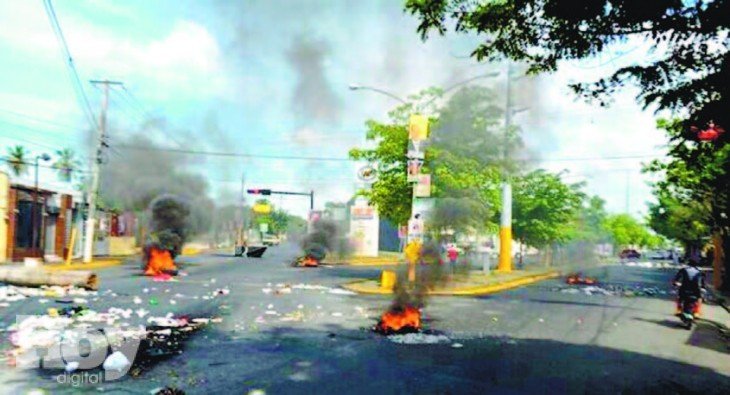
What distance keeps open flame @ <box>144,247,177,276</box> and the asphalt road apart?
241 inches

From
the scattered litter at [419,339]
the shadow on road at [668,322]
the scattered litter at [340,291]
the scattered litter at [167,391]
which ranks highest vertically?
the scattered litter at [167,391]

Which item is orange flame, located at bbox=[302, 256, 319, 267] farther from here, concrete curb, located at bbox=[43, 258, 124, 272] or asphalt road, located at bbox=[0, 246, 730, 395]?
asphalt road, located at bbox=[0, 246, 730, 395]

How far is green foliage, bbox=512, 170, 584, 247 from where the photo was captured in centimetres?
3272

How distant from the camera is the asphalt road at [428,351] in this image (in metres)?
6.57

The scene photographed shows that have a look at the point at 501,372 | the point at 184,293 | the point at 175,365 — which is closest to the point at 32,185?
the point at 184,293

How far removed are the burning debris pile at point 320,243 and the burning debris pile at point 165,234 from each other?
7419mm

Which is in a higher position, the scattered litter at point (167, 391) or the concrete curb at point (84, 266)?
the scattered litter at point (167, 391)

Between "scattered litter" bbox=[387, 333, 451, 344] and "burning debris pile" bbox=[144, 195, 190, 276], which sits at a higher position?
"burning debris pile" bbox=[144, 195, 190, 276]

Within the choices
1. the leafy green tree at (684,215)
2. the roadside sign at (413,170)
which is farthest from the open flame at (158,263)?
the leafy green tree at (684,215)

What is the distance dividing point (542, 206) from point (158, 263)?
2085 cm

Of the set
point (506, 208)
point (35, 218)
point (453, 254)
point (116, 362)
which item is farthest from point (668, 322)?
point (35, 218)

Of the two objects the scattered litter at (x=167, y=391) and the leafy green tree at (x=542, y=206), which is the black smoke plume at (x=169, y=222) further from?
the scattered litter at (x=167, y=391)

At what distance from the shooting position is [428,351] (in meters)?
8.55

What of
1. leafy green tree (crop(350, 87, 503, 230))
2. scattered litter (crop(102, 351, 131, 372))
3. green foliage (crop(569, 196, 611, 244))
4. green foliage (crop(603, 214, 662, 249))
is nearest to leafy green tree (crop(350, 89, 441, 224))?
leafy green tree (crop(350, 87, 503, 230))
